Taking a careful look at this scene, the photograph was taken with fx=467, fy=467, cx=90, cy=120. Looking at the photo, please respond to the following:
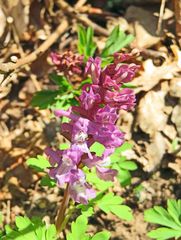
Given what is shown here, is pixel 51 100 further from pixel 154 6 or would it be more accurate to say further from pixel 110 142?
pixel 154 6

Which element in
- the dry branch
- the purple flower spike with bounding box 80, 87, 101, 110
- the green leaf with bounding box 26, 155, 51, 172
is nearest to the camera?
the purple flower spike with bounding box 80, 87, 101, 110

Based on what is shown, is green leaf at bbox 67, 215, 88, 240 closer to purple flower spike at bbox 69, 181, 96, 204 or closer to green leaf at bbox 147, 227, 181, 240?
purple flower spike at bbox 69, 181, 96, 204

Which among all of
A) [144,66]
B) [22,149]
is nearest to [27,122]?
[22,149]

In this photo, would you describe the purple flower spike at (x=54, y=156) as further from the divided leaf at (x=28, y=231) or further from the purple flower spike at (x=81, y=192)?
the divided leaf at (x=28, y=231)

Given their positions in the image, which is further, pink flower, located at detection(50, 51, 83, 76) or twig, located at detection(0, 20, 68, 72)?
twig, located at detection(0, 20, 68, 72)

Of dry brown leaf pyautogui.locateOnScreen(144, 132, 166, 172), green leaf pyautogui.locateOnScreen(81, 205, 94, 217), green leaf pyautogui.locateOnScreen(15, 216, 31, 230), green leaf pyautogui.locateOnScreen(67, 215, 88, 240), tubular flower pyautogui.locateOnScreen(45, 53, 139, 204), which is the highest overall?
tubular flower pyautogui.locateOnScreen(45, 53, 139, 204)

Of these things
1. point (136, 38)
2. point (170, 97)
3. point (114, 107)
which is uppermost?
point (114, 107)

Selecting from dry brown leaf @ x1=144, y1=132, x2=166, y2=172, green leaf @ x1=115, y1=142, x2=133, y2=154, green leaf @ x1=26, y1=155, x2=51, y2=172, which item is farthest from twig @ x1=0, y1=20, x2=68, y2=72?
dry brown leaf @ x1=144, y1=132, x2=166, y2=172
